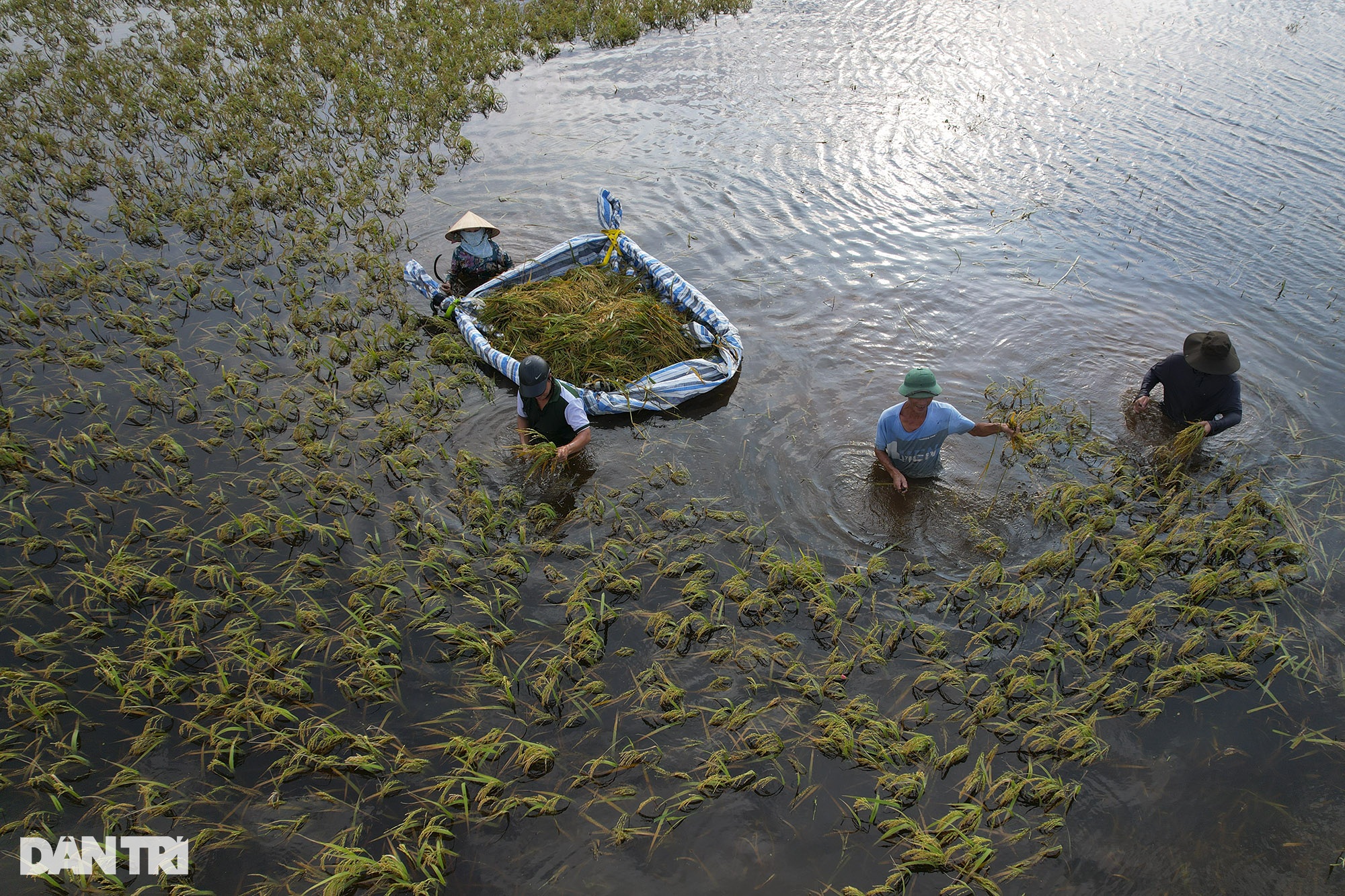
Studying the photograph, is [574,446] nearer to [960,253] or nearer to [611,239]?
[611,239]

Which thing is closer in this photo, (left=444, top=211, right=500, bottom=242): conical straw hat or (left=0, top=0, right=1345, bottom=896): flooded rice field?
(left=0, top=0, right=1345, bottom=896): flooded rice field

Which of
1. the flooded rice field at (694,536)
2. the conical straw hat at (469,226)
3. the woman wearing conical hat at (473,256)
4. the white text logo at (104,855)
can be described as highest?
the conical straw hat at (469,226)

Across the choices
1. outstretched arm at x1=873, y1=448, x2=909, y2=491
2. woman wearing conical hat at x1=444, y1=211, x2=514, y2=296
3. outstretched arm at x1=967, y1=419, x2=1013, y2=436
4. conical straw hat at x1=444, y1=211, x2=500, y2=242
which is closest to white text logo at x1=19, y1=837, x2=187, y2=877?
outstretched arm at x1=873, y1=448, x2=909, y2=491

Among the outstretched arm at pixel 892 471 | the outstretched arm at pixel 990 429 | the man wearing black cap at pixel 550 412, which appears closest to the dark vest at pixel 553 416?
the man wearing black cap at pixel 550 412

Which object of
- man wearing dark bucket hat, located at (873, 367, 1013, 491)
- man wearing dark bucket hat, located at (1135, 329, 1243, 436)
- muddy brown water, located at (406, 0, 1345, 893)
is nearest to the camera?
muddy brown water, located at (406, 0, 1345, 893)

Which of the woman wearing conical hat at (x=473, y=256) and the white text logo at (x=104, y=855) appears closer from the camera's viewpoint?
the white text logo at (x=104, y=855)

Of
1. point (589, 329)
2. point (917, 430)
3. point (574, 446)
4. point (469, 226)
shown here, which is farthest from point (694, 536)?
point (469, 226)

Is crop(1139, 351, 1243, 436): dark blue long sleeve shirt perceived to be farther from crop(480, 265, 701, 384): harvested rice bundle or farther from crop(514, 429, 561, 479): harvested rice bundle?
crop(514, 429, 561, 479): harvested rice bundle

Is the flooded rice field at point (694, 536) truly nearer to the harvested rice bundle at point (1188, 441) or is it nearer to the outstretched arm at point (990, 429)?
the harvested rice bundle at point (1188, 441)
